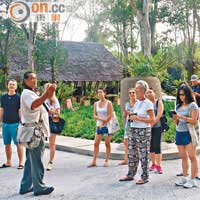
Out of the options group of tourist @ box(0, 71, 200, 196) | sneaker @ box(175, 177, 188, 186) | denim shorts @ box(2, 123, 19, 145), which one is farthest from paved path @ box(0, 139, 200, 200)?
denim shorts @ box(2, 123, 19, 145)

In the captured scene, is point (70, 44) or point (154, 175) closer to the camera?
point (154, 175)

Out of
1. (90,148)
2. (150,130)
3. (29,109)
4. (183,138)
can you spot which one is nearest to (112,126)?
(150,130)

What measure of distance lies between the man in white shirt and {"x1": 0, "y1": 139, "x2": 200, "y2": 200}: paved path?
6.1 inches

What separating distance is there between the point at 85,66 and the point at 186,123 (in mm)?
25671

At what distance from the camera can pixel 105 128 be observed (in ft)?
26.7

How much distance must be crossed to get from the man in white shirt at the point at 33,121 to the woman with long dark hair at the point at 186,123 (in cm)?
209

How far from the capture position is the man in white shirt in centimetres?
570

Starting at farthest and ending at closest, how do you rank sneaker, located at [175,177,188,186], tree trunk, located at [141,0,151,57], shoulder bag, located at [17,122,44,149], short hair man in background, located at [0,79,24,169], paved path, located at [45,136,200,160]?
tree trunk, located at [141,0,151,57] → paved path, located at [45,136,200,160] → short hair man in background, located at [0,79,24,169] → sneaker, located at [175,177,188,186] → shoulder bag, located at [17,122,44,149]

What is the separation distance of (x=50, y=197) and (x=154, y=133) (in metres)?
2.46

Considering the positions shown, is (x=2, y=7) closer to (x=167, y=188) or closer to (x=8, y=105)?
(x=8, y=105)

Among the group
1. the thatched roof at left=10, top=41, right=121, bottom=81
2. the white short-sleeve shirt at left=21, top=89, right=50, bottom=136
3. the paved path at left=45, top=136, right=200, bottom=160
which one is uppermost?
the thatched roof at left=10, top=41, right=121, bottom=81

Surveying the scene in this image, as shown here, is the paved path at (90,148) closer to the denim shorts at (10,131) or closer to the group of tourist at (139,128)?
the group of tourist at (139,128)

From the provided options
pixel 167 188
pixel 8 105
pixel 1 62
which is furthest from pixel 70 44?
pixel 167 188

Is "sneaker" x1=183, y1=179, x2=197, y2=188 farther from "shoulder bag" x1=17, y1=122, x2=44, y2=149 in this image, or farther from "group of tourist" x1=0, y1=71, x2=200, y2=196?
"shoulder bag" x1=17, y1=122, x2=44, y2=149
